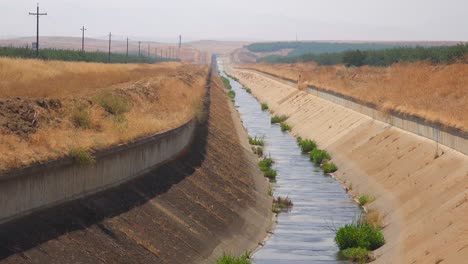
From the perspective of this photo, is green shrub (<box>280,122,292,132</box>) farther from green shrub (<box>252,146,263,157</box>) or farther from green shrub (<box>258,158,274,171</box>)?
green shrub (<box>258,158,274,171</box>)

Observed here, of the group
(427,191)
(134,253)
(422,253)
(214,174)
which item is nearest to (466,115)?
(427,191)

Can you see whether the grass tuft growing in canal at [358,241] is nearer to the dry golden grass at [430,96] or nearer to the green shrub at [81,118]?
the dry golden grass at [430,96]

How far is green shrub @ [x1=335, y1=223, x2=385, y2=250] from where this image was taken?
25.6 metres

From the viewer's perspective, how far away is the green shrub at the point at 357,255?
2475 cm

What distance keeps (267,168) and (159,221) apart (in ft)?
68.6

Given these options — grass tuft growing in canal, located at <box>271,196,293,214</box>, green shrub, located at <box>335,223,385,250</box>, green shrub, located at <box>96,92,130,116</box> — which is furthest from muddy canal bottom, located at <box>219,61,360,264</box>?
green shrub, located at <box>96,92,130,116</box>

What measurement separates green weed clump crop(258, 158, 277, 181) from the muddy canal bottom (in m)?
0.35

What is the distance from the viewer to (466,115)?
34.6 metres

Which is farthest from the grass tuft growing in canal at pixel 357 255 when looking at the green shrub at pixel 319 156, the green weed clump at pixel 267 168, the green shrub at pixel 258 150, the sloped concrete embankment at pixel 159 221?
the green shrub at pixel 258 150

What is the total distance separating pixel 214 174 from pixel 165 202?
848cm

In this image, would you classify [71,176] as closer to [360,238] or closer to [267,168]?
[360,238]

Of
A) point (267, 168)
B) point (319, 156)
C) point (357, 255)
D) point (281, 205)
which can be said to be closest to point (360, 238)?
point (357, 255)

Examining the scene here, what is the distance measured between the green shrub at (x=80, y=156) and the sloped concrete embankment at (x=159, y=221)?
34.1 inches

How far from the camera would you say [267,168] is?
4338 cm
